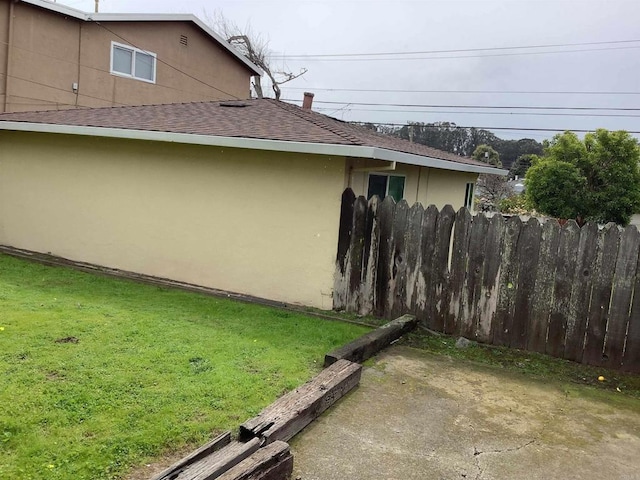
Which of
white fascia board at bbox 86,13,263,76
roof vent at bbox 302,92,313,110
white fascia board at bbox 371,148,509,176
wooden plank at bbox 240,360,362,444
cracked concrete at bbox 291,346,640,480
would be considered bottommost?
cracked concrete at bbox 291,346,640,480

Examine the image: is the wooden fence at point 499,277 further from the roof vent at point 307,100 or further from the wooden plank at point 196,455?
the roof vent at point 307,100

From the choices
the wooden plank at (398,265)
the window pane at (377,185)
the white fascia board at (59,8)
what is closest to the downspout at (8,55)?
the white fascia board at (59,8)

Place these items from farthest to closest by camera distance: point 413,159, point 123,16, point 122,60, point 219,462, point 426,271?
point 122,60 → point 123,16 → point 413,159 → point 426,271 → point 219,462

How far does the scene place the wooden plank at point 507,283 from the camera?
593 cm

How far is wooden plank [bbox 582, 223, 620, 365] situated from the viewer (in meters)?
5.44

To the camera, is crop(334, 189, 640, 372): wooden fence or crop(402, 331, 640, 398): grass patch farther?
crop(334, 189, 640, 372): wooden fence

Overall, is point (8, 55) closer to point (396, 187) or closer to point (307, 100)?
point (307, 100)

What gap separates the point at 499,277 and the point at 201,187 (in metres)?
4.76

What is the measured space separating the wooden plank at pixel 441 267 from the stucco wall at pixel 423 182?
141cm

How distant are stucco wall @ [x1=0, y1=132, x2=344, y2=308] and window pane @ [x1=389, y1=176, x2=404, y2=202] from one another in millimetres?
1968

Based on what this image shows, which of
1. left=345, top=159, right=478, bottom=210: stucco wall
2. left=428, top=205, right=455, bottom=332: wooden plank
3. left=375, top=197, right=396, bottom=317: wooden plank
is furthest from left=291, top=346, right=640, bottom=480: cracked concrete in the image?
left=345, top=159, right=478, bottom=210: stucco wall

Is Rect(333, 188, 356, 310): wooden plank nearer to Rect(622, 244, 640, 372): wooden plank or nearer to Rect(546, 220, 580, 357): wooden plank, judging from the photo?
Rect(546, 220, 580, 357): wooden plank

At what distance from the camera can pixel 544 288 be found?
5801 mm

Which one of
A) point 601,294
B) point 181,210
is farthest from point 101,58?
point 601,294
